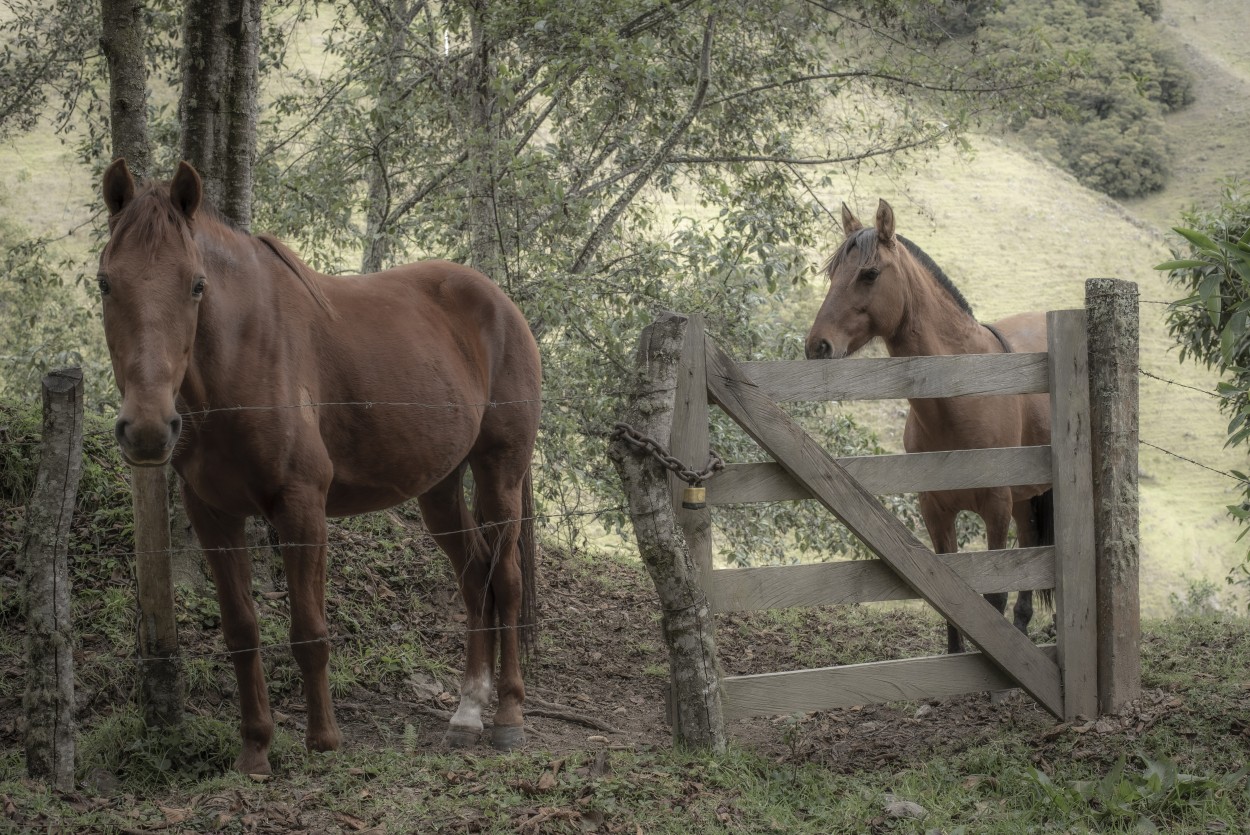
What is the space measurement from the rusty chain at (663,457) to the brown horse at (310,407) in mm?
1135

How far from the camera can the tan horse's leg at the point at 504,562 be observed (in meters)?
4.59

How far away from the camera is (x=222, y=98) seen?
4.76 metres

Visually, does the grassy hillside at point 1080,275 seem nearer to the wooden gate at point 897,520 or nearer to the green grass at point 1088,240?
the green grass at point 1088,240

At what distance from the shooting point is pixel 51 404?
3311mm

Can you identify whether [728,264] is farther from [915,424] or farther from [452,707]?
[452,707]

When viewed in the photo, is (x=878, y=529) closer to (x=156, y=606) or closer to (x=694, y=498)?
(x=694, y=498)

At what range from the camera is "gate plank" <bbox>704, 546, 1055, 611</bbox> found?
377 cm

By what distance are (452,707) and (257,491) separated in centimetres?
207

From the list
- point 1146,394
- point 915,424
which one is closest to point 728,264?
point 915,424

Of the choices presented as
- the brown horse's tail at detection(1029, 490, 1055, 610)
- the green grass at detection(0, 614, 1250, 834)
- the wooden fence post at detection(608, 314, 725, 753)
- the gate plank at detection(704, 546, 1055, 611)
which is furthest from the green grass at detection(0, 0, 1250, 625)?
the wooden fence post at detection(608, 314, 725, 753)

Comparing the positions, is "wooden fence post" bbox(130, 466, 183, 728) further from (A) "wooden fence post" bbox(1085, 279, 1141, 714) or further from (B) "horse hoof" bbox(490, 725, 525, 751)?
(A) "wooden fence post" bbox(1085, 279, 1141, 714)

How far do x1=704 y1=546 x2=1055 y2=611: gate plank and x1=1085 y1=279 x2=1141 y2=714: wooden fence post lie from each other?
0.85 ft

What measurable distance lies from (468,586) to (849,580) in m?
1.97

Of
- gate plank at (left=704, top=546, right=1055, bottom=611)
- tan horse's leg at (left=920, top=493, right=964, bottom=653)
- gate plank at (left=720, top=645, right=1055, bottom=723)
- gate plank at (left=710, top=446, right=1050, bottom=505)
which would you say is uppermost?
gate plank at (left=710, top=446, right=1050, bottom=505)
